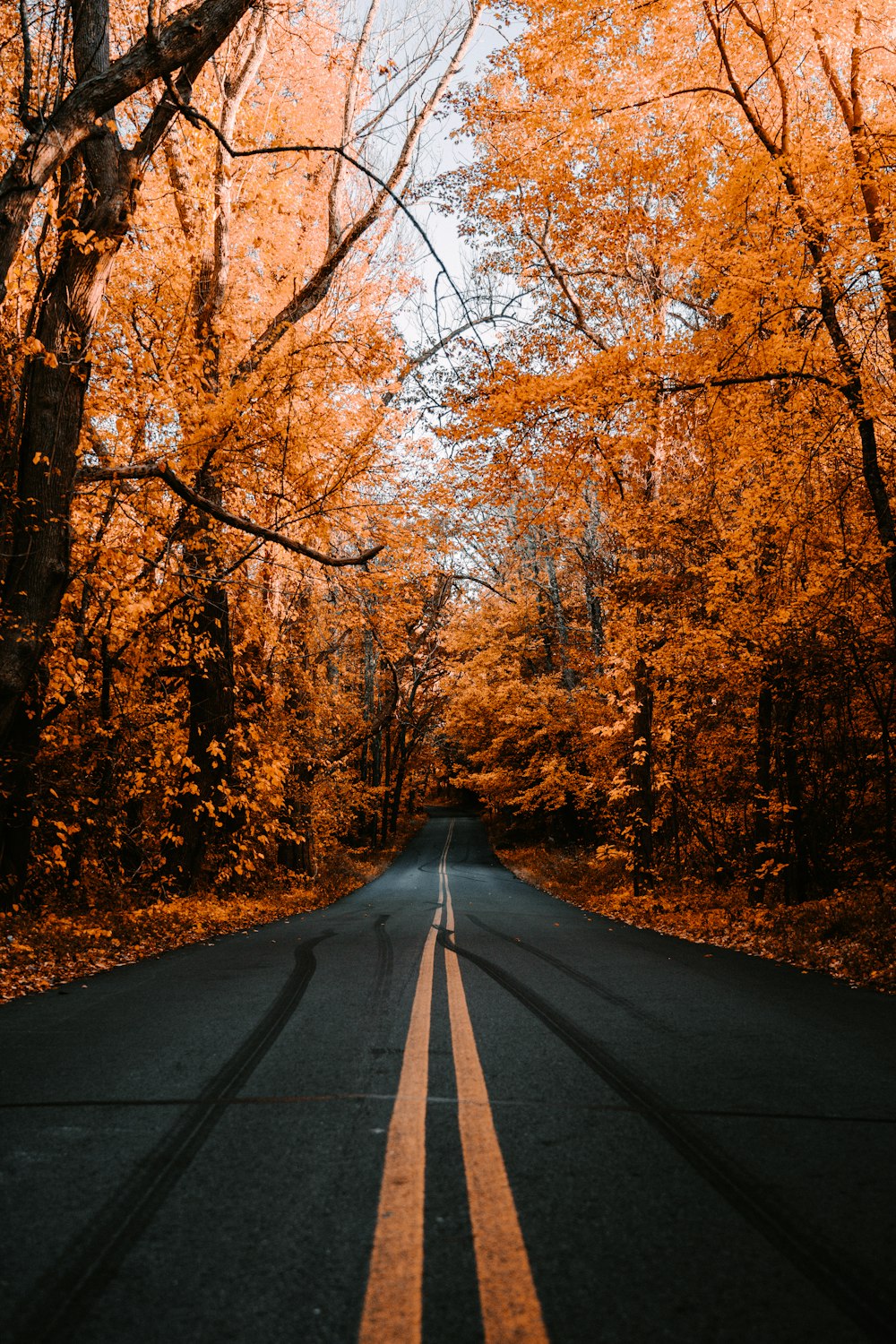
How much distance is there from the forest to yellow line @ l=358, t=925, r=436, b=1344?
469 centimetres

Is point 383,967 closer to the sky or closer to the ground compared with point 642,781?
closer to the ground

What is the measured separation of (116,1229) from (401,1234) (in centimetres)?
86

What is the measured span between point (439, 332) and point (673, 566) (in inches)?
349

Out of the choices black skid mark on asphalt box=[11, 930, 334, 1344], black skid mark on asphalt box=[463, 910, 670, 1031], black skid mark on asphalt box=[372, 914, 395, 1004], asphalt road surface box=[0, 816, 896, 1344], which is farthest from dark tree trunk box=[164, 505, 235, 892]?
black skid mark on asphalt box=[11, 930, 334, 1344]

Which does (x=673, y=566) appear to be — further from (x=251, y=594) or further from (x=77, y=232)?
(x=77, y=232)

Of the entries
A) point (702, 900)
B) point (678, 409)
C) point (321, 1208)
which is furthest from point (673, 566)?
point (321, 1208)

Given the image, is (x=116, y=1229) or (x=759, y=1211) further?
(x=759, y=1211)

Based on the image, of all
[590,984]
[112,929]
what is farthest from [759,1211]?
[112,929]

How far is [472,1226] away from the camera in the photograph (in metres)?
2.20

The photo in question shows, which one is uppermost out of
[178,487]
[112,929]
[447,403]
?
[447,403]

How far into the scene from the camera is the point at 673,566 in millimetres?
12875

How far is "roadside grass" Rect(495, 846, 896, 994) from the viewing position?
7.01m

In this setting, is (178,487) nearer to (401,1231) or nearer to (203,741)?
(203,741)

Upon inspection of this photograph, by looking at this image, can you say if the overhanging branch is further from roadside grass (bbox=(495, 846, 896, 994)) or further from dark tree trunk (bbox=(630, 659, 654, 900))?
dark tree trunk (bbox=(630, 659, 654, 900))
